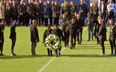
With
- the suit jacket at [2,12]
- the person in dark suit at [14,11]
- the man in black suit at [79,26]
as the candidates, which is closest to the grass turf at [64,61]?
the man in black suit at [79,26]

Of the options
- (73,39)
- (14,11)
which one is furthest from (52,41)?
(14,11)

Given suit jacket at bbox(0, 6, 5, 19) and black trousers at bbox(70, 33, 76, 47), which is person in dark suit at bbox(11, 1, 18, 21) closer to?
suit jacket at bbox(0, 6, 5, 19)

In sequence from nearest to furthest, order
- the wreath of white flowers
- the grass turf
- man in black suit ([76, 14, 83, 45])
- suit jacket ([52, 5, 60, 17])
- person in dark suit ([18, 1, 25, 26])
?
the grass turf < the wreath of white flowers < man in black suit ([76, 14, 83, 45]) < suit jacket ([52, 5, 60, 17]) < person in dark suit ([18, 1, 25, 26])

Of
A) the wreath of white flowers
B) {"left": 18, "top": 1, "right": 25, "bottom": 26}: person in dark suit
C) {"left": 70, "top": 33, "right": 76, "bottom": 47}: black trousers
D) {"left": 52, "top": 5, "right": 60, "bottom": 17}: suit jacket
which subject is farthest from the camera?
{"left": 18, "top": 1, "right": 25, "bottom": 26}: person in dark suit

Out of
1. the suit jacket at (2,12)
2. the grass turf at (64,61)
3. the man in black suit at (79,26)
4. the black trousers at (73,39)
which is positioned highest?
the suit jacket at (2,12)

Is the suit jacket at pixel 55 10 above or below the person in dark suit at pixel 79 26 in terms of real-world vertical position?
above

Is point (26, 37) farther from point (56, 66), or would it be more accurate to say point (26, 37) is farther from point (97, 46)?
point (56, 66)

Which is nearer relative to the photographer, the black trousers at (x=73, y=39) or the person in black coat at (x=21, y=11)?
the black trousers at (x=73, y=39)

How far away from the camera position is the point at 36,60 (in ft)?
82.6

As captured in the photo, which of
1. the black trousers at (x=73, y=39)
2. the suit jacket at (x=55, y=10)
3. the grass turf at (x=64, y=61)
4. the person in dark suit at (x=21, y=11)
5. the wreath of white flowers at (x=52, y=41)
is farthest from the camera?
the person in dark suit at (x=21, y=11)

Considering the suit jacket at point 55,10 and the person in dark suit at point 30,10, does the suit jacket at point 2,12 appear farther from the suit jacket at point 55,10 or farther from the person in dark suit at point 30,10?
the suit jacket at point 55,10

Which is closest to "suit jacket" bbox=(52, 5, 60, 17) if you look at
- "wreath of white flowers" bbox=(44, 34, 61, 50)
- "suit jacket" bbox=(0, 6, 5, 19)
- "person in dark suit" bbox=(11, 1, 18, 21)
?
"person in dark suit" bbox=(11, 1, 18, 21)

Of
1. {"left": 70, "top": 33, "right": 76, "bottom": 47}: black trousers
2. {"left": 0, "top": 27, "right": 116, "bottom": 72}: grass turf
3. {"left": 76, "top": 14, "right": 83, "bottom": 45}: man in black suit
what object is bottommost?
{"left": 0, "top": 27, "right": 116, "bottom": 72}: grass turf

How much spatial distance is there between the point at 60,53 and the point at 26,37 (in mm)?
9002
